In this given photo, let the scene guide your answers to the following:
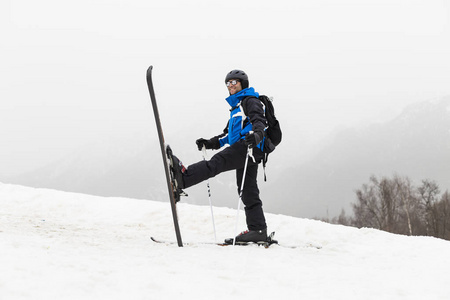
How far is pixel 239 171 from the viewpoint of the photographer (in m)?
5.79

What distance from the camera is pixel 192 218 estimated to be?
836cm

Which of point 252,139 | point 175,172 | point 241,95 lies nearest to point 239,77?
point 241,95

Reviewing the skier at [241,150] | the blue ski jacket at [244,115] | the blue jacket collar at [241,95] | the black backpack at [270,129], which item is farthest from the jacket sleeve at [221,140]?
the black backpack at [270,129]

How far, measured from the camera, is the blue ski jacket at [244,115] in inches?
197

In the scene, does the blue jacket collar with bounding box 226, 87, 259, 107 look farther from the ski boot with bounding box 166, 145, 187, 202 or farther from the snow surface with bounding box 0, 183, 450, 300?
the snow surface with bounding box 0, 183, 450, 300

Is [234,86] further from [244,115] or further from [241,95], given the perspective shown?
[244,115]

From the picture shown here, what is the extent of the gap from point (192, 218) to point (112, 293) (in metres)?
5.64

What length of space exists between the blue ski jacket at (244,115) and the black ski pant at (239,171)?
0.26 m

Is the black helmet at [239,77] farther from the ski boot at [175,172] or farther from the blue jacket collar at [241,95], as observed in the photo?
the ski boot at [175,172]

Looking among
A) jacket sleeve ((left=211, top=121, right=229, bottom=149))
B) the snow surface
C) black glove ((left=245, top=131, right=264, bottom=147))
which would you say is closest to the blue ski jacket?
black glove ((left=245, top=131, right=264, bottom=147))

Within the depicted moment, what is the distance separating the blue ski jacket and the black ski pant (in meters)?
0.26

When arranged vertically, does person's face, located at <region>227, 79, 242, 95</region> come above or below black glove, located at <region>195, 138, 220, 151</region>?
above

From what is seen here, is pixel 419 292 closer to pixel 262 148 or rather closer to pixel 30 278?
pixel 262 148

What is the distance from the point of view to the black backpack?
533 cm
